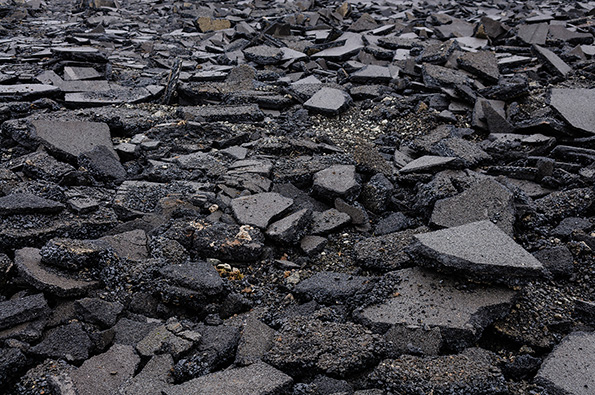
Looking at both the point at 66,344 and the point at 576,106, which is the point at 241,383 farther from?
the point at 576,106

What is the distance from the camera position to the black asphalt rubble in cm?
239

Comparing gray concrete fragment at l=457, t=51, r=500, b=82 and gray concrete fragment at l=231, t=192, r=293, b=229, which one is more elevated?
gray concrete fragment at l=457, t=51, r=500, b=82

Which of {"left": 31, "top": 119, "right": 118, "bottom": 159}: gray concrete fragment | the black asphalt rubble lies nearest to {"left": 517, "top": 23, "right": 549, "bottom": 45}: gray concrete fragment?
the black asphalt rubble

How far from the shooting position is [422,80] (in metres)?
6.30

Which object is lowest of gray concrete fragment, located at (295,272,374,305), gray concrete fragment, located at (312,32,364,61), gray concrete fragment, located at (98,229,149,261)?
gray concrete fragment, located at (312,32,364,61)

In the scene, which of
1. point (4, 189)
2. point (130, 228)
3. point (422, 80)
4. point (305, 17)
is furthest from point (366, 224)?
point (305, 17)

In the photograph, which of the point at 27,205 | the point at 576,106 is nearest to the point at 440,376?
the point at 27,205

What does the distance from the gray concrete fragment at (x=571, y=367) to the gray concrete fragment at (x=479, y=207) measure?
3.01 feet

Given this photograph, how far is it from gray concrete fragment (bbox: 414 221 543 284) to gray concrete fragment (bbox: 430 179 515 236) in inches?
16.0

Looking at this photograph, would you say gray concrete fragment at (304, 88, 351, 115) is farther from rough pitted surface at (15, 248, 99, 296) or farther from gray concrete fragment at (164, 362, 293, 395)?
gray concrete fragment at (164, 362, 293, 395)

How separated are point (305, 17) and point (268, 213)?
26.2 feet

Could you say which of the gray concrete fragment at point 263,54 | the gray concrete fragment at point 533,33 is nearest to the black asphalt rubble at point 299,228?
the gray concrete fragment at point 263,54

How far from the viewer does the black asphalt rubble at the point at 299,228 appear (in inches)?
94.0

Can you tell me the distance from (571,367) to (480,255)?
73 centimetres
